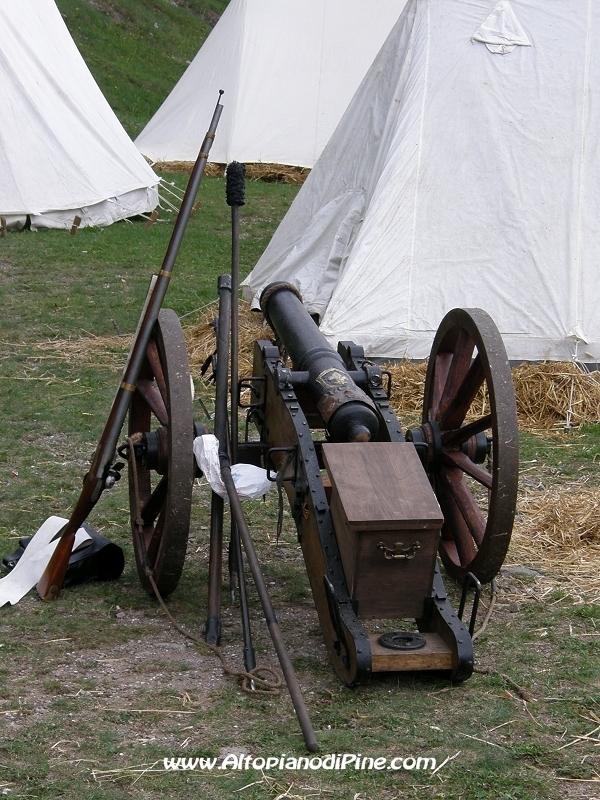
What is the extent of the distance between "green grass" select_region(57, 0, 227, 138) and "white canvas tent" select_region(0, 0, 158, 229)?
272 inches

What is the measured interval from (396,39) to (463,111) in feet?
3.22

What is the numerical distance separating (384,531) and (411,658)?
1.37 feet

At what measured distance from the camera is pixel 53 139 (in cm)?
1312

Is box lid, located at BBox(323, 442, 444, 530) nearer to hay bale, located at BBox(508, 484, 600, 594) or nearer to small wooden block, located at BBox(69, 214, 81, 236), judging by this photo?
hay bale, located at BBox(508, 484, 600, 594)

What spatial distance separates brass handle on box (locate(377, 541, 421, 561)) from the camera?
3.38 m

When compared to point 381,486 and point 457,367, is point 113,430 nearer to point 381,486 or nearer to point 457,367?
point 381,486

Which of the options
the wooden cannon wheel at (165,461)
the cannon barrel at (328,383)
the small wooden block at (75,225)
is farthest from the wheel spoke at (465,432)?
the small wooden block at (75,225)

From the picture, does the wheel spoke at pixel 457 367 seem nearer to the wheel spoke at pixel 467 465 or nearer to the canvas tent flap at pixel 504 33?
the wheel spoke at pixel 467 465

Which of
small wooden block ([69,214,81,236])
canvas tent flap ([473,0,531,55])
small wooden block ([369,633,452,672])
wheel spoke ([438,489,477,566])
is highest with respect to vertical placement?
canvas tent flap ([473,0,531,55])

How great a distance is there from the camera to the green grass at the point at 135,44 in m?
23.5

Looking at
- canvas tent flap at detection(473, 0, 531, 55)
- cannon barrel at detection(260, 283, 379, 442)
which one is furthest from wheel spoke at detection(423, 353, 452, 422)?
canvas tent flap at detection(473, 0, 531, 55)

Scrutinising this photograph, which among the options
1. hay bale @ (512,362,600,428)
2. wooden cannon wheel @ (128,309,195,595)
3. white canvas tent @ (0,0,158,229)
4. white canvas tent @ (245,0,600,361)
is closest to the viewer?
wooden cannon wheel @ (128,309,195,595)

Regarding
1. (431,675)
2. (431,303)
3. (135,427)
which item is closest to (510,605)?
(431,675)

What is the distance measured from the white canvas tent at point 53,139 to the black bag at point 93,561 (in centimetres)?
914
